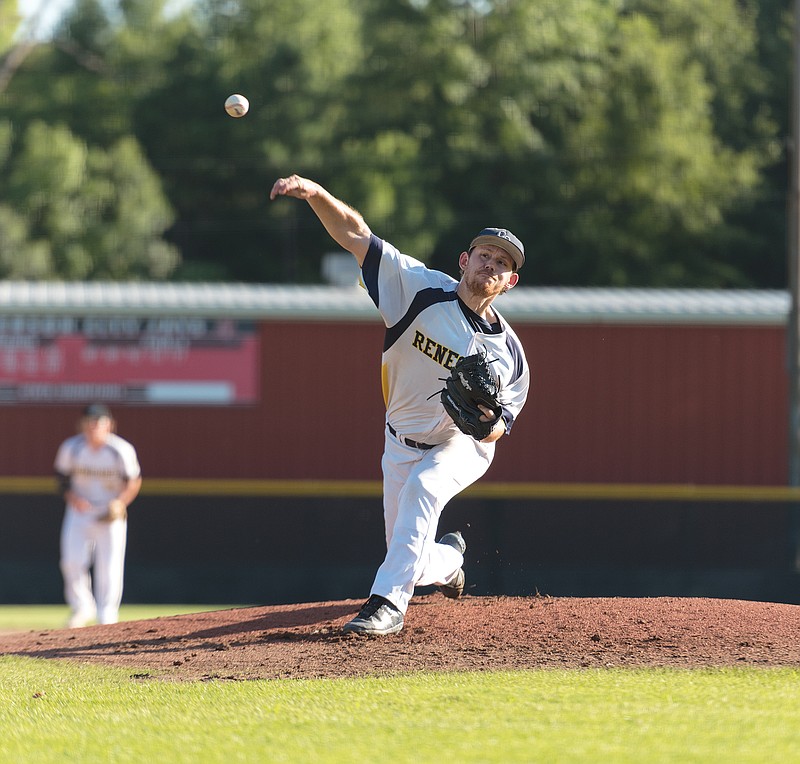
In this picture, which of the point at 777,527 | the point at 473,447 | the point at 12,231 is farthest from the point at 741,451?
the point at 12,231

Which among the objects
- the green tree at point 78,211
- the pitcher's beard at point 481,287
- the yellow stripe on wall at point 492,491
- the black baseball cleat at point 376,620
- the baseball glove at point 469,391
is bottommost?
the yellow stripe on wall at point 492,491

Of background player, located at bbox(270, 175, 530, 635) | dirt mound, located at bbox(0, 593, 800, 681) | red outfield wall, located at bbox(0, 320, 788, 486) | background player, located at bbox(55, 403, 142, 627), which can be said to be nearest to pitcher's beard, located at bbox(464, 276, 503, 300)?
background player, located at bbox(270, 175, 530, 635)

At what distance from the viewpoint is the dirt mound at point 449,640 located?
495cm

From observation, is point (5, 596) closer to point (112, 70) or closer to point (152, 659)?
point (152, 659)

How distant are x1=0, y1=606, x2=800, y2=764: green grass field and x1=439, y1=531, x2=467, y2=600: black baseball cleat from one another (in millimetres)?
1228

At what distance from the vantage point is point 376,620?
5.18 metres

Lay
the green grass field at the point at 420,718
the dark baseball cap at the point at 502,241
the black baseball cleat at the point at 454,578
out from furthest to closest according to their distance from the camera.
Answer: the black baseball cleat at the point at 454,578, the dark baseball cap at the point at 502,241, the green grass field at the point at 420,718

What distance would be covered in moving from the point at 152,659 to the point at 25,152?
24.0 m

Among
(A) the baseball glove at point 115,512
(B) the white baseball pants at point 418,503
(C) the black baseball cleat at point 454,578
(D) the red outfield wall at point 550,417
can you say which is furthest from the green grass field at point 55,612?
(B) the white baseball pants at point 418,503

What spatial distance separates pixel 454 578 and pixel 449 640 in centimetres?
81

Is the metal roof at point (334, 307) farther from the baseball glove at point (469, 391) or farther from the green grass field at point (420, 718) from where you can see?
the green grass field at point (420, 718)

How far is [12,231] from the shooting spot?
26.2m

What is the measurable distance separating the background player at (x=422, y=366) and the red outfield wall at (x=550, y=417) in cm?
867

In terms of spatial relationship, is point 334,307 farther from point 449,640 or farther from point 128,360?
point 449,640
